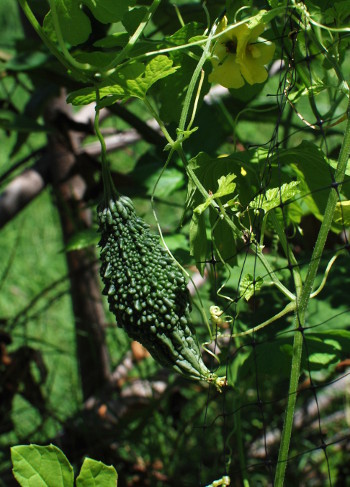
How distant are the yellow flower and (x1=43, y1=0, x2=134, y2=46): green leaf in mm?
110

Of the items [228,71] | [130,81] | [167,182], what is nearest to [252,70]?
[228,71]

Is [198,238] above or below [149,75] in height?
below

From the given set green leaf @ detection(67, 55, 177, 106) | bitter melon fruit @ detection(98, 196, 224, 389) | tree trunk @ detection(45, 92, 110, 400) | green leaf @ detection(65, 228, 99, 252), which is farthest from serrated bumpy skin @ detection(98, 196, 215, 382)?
tree trunk @ detection(45, 92, 110, 400)

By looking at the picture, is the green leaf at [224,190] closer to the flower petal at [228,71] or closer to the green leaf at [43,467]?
the flower petal at [228,71]

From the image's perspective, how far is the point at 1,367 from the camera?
59.8 inches

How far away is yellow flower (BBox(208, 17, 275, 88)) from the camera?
0.69m

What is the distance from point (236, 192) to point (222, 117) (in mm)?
491

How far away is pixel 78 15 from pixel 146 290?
1.05 feet

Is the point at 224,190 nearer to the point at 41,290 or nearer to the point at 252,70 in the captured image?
the point at 252,70

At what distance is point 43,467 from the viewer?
67 cm

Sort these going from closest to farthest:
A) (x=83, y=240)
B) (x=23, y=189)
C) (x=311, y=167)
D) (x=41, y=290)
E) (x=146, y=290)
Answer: (x=146, y=290)
(x=311, y=167)
(x=83, y=240)
(x=23, y=189)
(x=41, y=290)

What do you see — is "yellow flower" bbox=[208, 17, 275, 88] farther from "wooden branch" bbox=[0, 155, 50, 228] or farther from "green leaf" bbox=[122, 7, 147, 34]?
"wooden branch" bbox=[0, 155, 50, 228]

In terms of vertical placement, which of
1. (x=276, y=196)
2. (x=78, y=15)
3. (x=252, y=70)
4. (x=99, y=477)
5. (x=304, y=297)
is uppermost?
(x=78, y=15)

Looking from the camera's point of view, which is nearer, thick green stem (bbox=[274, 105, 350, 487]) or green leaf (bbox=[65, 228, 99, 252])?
thick green stem (bbox=[274, 105, 350, 487])
